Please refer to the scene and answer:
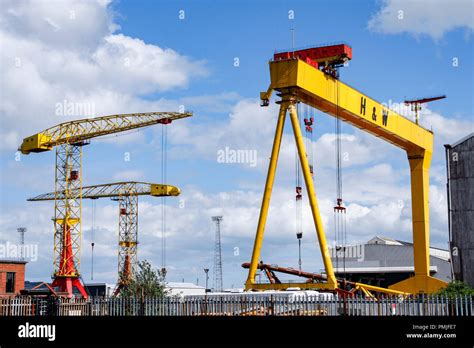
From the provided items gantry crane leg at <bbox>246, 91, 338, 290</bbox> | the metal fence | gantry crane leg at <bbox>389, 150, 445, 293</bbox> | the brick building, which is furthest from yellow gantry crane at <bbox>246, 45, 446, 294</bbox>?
the brick building

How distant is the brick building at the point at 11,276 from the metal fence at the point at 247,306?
15.8 m

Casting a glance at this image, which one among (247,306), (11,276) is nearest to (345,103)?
(247,306)

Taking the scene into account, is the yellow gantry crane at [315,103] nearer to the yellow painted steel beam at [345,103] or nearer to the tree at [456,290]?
the yellow painted steel beam at [345,103]

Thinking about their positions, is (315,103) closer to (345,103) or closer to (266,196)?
(345,103)

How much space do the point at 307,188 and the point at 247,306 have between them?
32.8ft

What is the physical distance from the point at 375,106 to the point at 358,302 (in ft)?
57.5

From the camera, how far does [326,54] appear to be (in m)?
39.8

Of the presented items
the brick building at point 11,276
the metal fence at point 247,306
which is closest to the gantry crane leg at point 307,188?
the metal fence at point 247,306

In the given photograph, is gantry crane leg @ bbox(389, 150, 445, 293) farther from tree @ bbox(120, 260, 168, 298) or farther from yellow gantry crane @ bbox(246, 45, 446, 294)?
tree @ bbox(120, 260, 168, 298)

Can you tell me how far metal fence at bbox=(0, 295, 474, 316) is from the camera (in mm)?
29281

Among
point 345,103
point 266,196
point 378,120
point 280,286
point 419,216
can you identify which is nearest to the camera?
point 266,196
